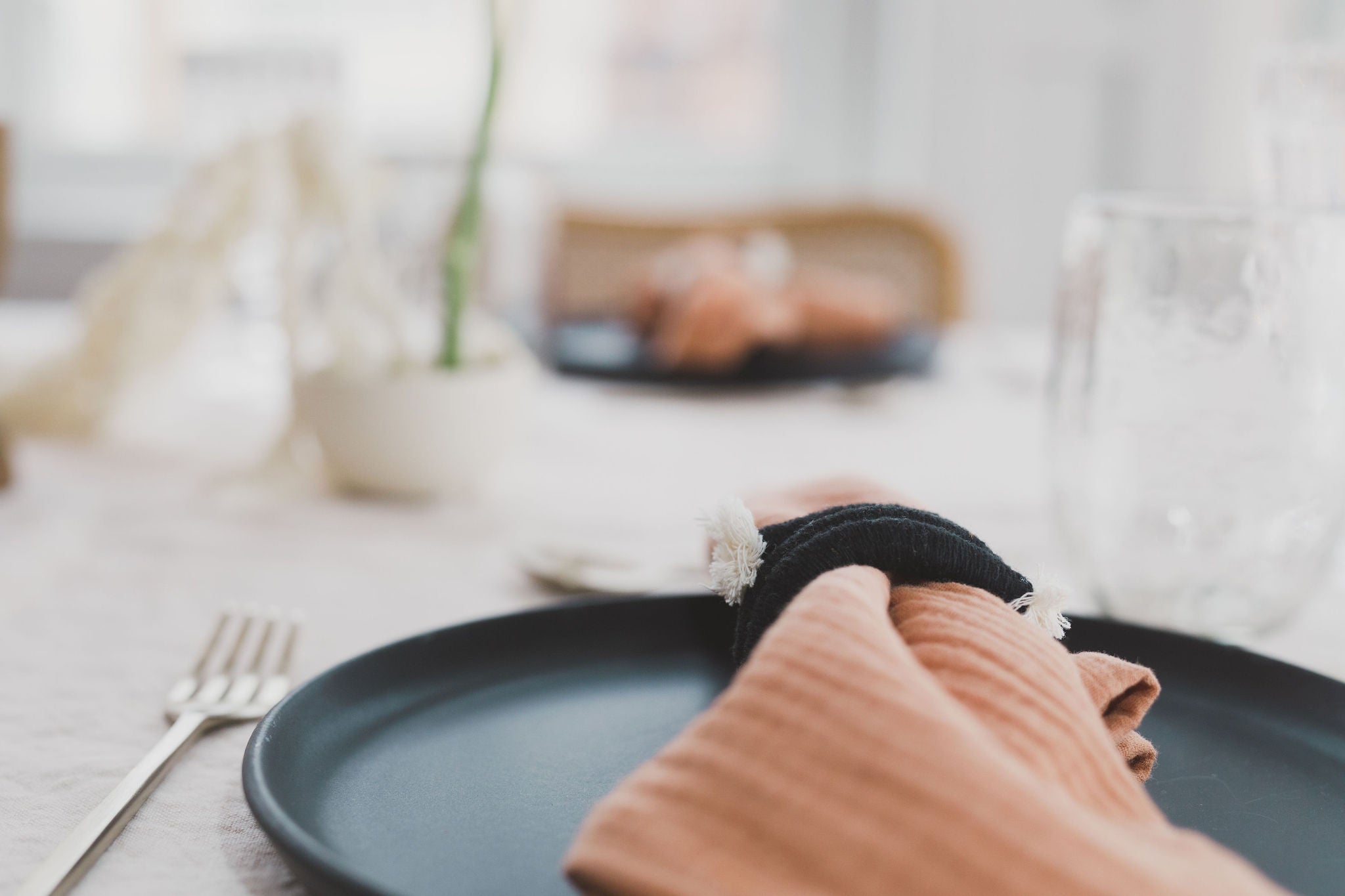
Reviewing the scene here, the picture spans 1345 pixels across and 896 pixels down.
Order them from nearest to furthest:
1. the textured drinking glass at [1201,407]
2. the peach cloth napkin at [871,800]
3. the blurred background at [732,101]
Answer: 1. the peach cloth napkin at [871,800]
2. the textured drinking glass at [1201,407]
3. the blurred background at [732,101]

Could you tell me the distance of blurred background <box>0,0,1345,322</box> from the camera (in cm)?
223

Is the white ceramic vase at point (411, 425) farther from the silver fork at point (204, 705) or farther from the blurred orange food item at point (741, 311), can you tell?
the blurred orange food item at point (741, 311)

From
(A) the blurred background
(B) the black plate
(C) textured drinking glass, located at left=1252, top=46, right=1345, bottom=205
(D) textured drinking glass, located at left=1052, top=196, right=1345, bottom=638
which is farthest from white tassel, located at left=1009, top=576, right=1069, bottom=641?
(A) the blurred background

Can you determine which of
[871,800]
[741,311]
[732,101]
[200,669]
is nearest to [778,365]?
[741,311]

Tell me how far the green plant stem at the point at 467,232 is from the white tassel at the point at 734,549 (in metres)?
0.34

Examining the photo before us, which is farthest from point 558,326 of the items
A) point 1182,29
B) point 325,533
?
point 1182,29

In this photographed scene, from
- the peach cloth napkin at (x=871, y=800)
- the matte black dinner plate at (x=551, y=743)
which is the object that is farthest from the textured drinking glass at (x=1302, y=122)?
the peach cloth napkin at (x=871, y=800)

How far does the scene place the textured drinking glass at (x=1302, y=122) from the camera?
584 millimetres

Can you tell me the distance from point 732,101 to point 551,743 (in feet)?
7.41

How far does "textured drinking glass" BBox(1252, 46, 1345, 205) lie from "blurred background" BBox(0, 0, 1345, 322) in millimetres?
1635

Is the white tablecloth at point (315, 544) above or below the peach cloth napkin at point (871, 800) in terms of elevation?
below

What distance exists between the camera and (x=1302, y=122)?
59cm

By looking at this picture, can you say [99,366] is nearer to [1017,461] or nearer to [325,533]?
[325,533]

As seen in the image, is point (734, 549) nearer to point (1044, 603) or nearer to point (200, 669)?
Result: point (1044, 603)
